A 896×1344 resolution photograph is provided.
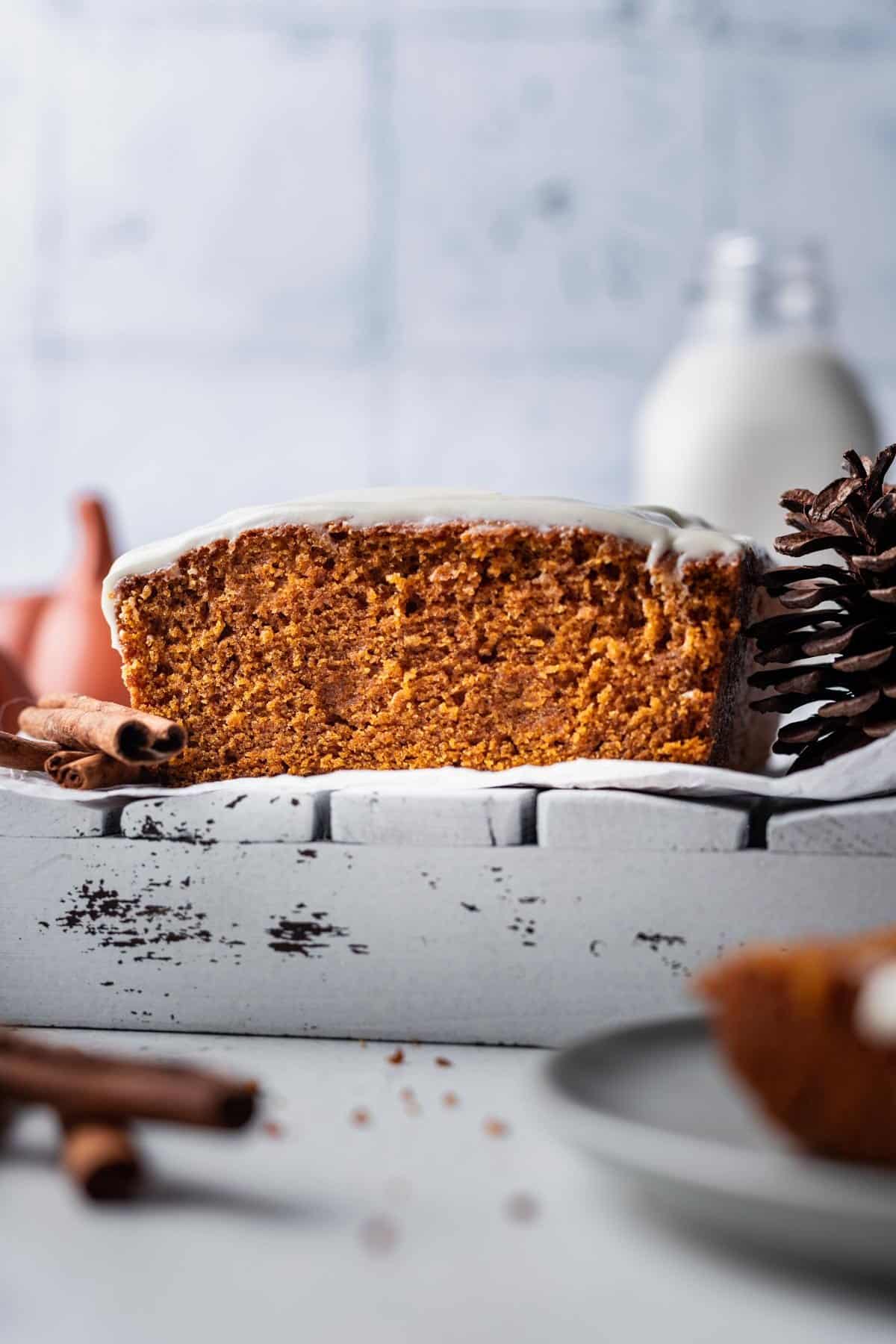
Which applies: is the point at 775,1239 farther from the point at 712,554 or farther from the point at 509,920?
the point at 712,554

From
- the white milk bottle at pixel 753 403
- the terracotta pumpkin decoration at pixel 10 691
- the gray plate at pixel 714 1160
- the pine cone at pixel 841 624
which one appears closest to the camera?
the gray plate at pixel 714 1160

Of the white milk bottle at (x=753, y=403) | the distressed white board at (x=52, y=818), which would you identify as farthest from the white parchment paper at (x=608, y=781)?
the white milk bottle at (x=753, y=403)

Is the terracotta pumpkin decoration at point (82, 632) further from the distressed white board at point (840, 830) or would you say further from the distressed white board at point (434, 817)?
the distressed white board at point (840, 830)

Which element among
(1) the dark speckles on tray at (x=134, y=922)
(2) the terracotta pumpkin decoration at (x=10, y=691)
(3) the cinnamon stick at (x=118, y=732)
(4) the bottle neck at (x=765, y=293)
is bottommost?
(1) the dark speckles on tray at (x=134, y=922)

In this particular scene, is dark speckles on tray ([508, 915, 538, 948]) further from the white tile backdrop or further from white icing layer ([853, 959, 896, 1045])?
the white tile backdrop

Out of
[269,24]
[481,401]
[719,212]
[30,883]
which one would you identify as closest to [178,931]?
[30,883]

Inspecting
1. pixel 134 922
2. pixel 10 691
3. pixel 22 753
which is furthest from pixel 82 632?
pixel 134 922

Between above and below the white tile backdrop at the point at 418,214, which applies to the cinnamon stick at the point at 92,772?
below
